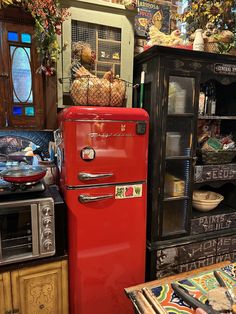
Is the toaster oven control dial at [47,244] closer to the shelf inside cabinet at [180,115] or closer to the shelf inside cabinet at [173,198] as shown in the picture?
the shelf inside cabinet at [173,198]

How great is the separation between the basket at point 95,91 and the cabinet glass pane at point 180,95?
40cm

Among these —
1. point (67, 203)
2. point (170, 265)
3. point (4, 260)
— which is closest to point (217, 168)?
point (170, 265)

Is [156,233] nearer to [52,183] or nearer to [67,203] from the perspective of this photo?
[67,203]

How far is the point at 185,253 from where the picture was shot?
1933 millimetres

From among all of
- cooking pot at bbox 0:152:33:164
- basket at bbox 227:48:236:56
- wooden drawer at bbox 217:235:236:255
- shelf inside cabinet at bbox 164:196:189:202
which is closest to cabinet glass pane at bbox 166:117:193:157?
shelf inside cabinet at bbox 164:196:189:202

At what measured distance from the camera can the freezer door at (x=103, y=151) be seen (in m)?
1.42

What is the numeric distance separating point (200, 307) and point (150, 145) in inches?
43.6

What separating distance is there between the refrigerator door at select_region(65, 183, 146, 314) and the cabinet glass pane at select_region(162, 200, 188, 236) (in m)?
0.27

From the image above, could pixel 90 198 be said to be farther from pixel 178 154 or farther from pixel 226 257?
pixel 226 257

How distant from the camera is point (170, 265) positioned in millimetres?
1889

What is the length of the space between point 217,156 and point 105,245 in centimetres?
Answer: 115

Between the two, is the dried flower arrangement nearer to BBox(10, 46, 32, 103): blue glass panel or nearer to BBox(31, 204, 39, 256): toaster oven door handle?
BBox(10, 46, 32, 103): blue glass panel

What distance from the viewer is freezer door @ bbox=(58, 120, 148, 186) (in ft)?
4.67

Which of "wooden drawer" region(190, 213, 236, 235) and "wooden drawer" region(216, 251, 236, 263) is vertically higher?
"wooden drawer" region(190, 213, 236, 235)
